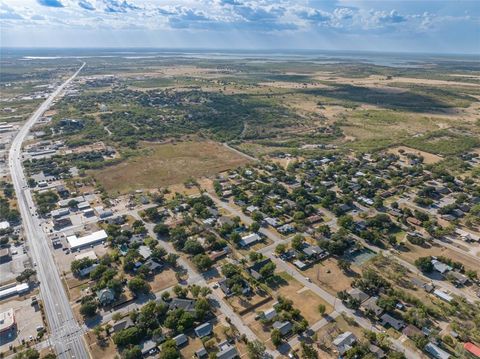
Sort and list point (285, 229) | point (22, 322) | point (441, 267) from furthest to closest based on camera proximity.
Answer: point (285, 229) → point (441, 267) → point (22, 322)

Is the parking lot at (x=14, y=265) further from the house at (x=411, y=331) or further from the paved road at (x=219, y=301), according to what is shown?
the house at (x=411, y=331)

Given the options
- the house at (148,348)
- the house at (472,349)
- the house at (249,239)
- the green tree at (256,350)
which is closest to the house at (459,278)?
the house at (472,349)

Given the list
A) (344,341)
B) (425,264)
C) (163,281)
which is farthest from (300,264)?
(163,281)

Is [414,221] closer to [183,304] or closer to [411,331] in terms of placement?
[411,331]

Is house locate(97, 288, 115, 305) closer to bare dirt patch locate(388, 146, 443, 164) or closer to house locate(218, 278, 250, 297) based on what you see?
house locate(218, 278, 250, 297)

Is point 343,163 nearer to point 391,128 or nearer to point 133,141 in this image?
point 391,128
